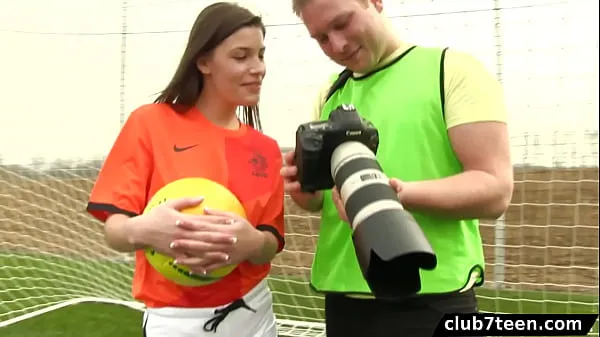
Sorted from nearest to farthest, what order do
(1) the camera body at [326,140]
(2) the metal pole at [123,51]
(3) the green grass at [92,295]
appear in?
1. (1) the camera body at [326,140]
2. (3) the green grass at [92,295]
3. (2) the metal pole at [123,51]

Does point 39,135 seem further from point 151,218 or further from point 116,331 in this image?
point 151,218

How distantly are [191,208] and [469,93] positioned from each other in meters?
0.41

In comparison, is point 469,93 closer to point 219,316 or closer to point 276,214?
point 276,214

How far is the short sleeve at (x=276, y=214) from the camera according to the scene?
1.00m

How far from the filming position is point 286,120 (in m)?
1.94

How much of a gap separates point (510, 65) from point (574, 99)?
1.05 ft

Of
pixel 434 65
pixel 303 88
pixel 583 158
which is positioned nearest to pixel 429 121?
pixel 434 65

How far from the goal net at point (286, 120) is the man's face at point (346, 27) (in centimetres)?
105

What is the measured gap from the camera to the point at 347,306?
36.8 inches

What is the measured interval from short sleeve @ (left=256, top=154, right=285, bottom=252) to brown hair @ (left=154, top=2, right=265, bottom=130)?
0.65ft

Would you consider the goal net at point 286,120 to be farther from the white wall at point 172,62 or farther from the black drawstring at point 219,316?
the black drawstring at point 219,316

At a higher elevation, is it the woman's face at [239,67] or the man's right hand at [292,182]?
the woman's face at [239,67]

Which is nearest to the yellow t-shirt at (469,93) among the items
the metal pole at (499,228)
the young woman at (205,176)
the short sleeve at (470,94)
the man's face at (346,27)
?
the short sleeve at (470,94)

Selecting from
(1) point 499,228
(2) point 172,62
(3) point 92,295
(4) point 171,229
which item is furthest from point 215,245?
(3) point 92,295
